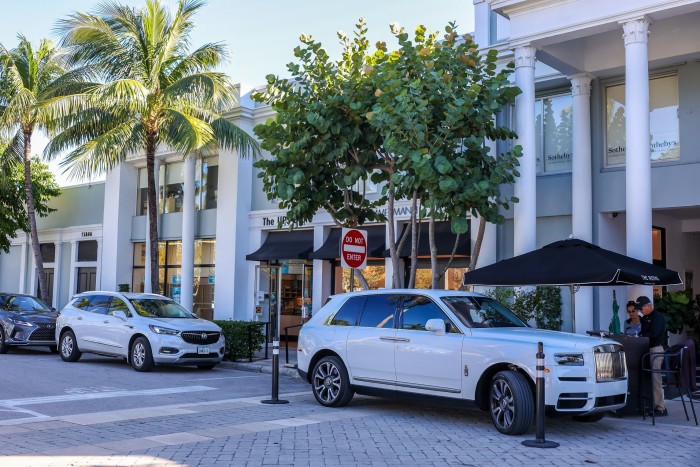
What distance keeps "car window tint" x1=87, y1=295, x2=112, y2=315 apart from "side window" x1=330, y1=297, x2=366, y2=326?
24.2ft

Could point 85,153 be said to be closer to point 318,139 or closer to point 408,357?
point 318,139

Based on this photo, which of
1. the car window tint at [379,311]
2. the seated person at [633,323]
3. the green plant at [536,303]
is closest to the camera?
the car window tint at [379,311]

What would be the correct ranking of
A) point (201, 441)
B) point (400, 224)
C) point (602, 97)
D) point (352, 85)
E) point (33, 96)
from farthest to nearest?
point (33, 96) < point (400, 224) < point (602, 97) < point (352, 85) < point (201, 441)

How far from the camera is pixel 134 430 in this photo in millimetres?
8953

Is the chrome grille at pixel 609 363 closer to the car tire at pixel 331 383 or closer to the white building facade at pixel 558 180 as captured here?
the car tire at pixel 331 383

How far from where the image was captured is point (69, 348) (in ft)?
56.3

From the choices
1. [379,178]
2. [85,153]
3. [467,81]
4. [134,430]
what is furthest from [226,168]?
[134,430]

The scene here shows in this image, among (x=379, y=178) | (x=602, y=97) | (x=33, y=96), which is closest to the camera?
(x=379, y=178)

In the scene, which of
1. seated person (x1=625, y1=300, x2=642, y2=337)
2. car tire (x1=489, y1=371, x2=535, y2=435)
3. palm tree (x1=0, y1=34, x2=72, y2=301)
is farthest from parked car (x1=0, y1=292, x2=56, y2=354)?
seated person (x1=625, y1=300, x2=642, y2=337)

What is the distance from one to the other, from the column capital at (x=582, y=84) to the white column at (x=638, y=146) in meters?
2.65

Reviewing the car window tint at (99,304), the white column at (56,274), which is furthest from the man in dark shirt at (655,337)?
the white column at (56,274)

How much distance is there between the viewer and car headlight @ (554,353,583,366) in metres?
8.91

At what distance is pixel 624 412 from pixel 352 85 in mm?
7572

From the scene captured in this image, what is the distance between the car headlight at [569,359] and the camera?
8914 mm
